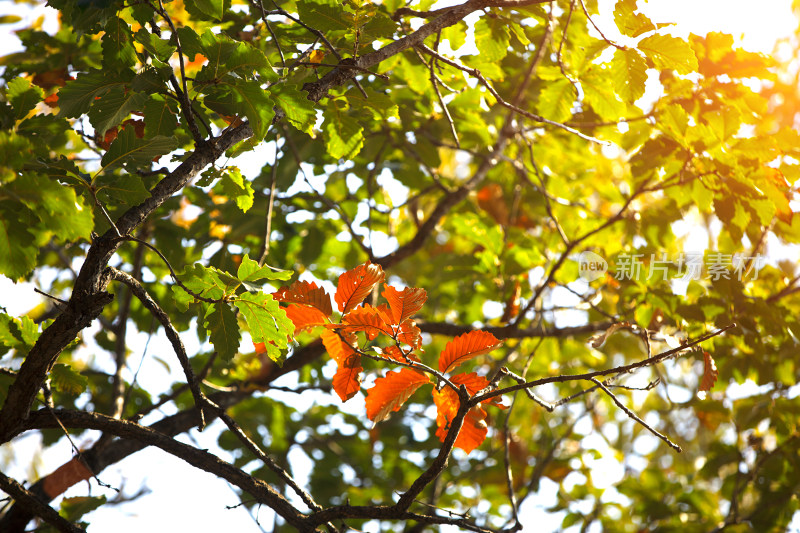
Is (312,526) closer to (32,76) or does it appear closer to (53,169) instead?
(53,169)

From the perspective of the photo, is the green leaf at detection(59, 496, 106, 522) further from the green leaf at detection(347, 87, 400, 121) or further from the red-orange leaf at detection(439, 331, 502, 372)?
the green leaf at detection(347, 87, 400, 121)

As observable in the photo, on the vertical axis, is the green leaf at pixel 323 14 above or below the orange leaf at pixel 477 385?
above

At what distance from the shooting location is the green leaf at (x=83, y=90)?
1.24 m

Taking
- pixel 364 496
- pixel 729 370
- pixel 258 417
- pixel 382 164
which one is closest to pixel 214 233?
pixel 382 164

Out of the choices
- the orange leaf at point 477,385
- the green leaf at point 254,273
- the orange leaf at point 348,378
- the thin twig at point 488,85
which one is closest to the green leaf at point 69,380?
the green leaf at point 254,273

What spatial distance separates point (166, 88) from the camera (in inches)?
47.0

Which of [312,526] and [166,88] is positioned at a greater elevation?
[166,88]

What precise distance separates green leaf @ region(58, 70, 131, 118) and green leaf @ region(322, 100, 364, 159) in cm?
61

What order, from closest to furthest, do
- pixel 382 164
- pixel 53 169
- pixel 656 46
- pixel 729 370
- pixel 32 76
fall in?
1. pixel 53 169
2. pixel 656 46
3. pixel 32 76
4. pixel 729 370
5. pixel 382 164

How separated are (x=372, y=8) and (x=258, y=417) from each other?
2.41 metres

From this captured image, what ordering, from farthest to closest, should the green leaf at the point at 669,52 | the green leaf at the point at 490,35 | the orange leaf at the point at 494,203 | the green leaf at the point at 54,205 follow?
the orange leaf at the point at 494,203 → the green leaf at the point at 490,35 → the green leaf at the point at 669,52 → the green leaf at the point at 54,205

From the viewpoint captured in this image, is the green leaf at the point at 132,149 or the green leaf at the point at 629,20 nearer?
the green leaf at the point at 132,149

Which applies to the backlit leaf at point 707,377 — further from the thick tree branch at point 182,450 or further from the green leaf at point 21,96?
the green leaf at point 21,96

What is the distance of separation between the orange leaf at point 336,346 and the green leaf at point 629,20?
1.15 m
